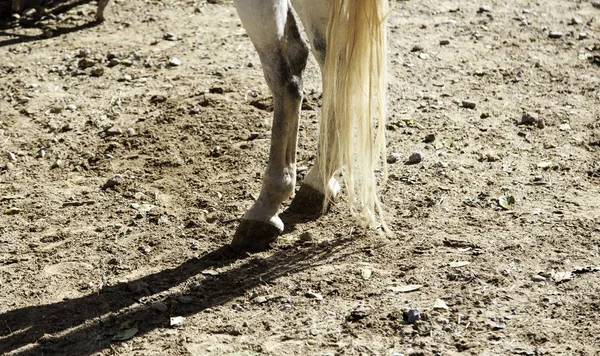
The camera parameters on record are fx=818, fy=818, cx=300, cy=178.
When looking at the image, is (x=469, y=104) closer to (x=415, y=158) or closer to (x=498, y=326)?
(x=415, y=158)

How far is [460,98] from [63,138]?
228cm

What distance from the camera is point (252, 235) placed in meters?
3.42

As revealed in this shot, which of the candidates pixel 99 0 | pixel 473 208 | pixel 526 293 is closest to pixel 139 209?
pixel 473 208

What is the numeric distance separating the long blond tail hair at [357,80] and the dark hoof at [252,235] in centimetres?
39

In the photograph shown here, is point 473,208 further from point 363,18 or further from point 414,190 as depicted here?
point 363,18

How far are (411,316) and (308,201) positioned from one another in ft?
3.23

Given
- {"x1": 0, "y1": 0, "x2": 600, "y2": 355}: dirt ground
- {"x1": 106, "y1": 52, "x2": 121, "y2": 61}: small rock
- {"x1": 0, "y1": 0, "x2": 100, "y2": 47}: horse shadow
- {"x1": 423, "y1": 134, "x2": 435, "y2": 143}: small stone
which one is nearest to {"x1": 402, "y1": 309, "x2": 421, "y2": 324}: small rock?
{"x1": 0, "y1": 0, "x2": 600, "y2": 355}: dirt ground

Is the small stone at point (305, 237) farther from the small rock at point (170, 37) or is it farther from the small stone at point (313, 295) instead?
the small rock at point (170, 37)

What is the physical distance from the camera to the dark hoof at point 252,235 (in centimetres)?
341

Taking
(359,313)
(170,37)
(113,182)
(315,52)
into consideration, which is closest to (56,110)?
(113,182)

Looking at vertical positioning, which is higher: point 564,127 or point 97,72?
point 564,127

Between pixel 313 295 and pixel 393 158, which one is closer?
pixel 313 295

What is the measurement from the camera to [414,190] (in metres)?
3.87

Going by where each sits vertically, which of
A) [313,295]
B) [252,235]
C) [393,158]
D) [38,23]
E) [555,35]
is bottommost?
[313,295]
